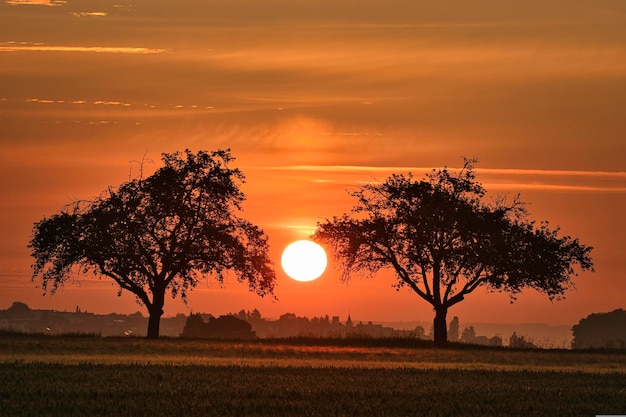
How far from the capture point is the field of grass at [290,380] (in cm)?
3781

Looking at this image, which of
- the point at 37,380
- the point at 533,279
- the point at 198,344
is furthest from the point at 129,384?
the point at 533,279

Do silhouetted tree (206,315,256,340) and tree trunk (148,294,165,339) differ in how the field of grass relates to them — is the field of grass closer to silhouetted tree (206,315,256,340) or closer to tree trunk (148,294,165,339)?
tree trunk (148,294,165,339)

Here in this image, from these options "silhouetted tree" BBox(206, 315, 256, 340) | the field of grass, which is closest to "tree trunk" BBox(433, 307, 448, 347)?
the field of grass

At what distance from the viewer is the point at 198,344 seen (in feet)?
223

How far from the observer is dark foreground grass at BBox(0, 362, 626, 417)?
37.1 metres

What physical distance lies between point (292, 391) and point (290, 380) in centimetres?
413

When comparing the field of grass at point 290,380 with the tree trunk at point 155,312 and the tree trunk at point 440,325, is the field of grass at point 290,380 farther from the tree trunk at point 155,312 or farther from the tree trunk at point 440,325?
the tree trunk at point 440,325

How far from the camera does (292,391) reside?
42.2m

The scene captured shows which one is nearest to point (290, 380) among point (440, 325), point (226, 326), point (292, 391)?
point (292, 391)

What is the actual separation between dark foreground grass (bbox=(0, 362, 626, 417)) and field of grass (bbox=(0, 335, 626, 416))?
1.7 inches

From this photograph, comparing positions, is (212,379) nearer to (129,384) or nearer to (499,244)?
(129,384)

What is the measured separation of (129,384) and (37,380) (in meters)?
3.46

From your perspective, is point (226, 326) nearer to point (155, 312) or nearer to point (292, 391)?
point (155, 312)

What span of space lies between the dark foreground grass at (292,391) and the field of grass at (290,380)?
1.7 inches
